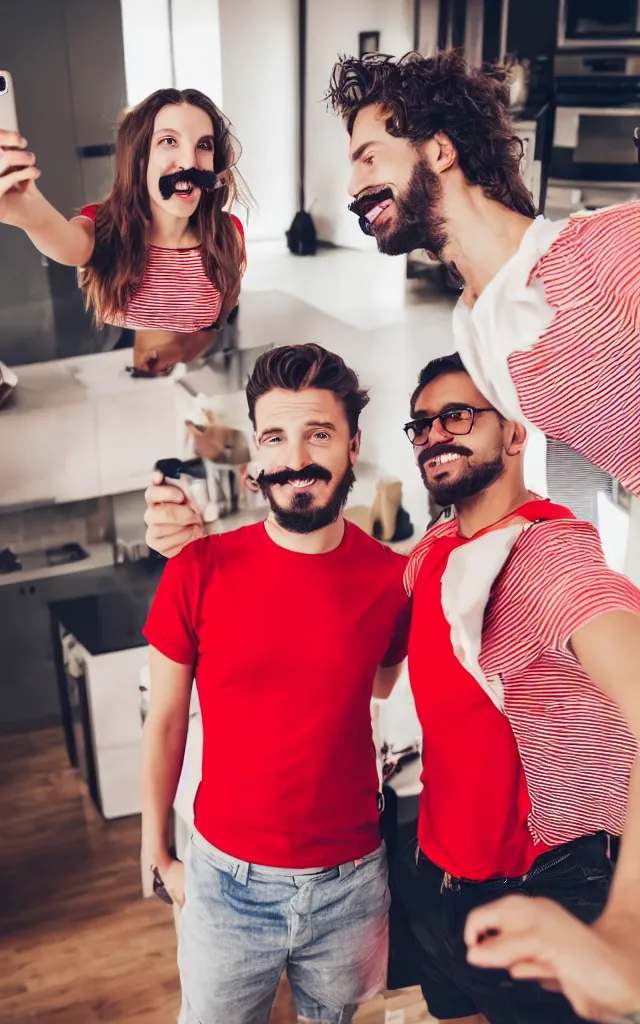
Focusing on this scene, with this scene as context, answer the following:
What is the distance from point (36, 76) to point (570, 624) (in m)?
1.07

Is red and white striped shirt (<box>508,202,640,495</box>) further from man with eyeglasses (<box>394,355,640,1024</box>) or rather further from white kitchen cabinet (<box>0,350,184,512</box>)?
white kitchen cabinet (<box>0,350,184,512</box>)

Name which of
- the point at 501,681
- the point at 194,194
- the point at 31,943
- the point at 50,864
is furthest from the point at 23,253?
the point at 31,943

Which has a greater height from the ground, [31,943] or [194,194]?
[194,194]

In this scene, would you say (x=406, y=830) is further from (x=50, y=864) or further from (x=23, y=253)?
(x=23, y=253)

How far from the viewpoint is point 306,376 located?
146cm

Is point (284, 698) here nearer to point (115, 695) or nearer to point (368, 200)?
point (115, 695)

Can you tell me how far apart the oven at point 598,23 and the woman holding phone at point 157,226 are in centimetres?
57

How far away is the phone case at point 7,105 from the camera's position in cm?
141

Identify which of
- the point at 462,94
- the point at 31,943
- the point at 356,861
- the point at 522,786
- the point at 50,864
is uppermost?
the point at 462,94

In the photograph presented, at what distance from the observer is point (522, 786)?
1.47 m

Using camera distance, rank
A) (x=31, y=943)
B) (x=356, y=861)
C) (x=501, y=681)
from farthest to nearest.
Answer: (x=31, y=943)
(x=356, y=861)
(x=501, y=681)

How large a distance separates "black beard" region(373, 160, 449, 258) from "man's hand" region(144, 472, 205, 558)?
52cm

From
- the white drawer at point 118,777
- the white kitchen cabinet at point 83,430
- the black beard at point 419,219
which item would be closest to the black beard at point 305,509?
the white kitchen cabinet at point 83,430

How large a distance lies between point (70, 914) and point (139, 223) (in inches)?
47.2
